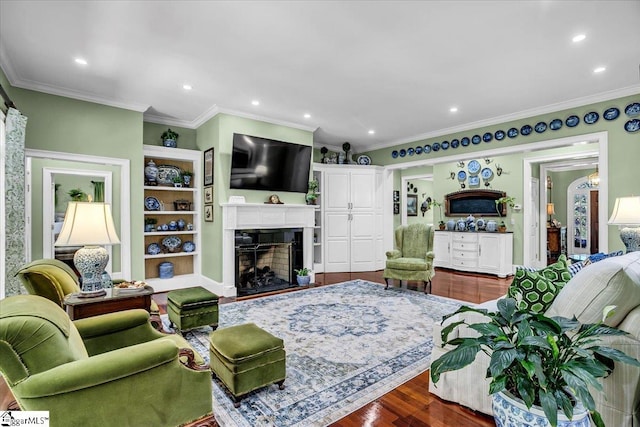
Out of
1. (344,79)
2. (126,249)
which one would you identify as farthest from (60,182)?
(344,79)

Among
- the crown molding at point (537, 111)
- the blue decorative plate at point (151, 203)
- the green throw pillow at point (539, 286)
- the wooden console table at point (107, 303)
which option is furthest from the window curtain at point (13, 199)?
the crown molding at point (537, 111)

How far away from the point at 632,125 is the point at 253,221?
5093mm

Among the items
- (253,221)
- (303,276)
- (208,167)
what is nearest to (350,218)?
(303,276)

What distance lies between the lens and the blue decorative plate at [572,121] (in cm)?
436

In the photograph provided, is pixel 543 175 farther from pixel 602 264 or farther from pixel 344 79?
pixel 602 264

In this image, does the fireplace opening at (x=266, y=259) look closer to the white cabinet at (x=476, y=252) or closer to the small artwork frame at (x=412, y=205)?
the white cabinet at (x=476, y=252)

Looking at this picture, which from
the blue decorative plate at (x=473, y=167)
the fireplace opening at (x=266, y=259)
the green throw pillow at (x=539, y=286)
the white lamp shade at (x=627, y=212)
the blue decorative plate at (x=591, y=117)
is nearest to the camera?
the green throw pillow at (x=539, y=286)

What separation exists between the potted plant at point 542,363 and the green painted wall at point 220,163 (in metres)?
4.07

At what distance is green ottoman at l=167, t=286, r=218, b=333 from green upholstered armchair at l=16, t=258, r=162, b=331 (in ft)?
2.93

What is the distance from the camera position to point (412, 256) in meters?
5.21

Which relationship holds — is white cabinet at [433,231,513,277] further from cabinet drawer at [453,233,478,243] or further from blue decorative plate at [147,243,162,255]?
blue decorative plate at [147,243,162,255]

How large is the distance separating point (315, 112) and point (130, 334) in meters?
3.86

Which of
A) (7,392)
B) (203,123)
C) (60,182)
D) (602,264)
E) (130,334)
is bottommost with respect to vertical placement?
(7,392)

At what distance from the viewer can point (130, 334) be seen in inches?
77.7
